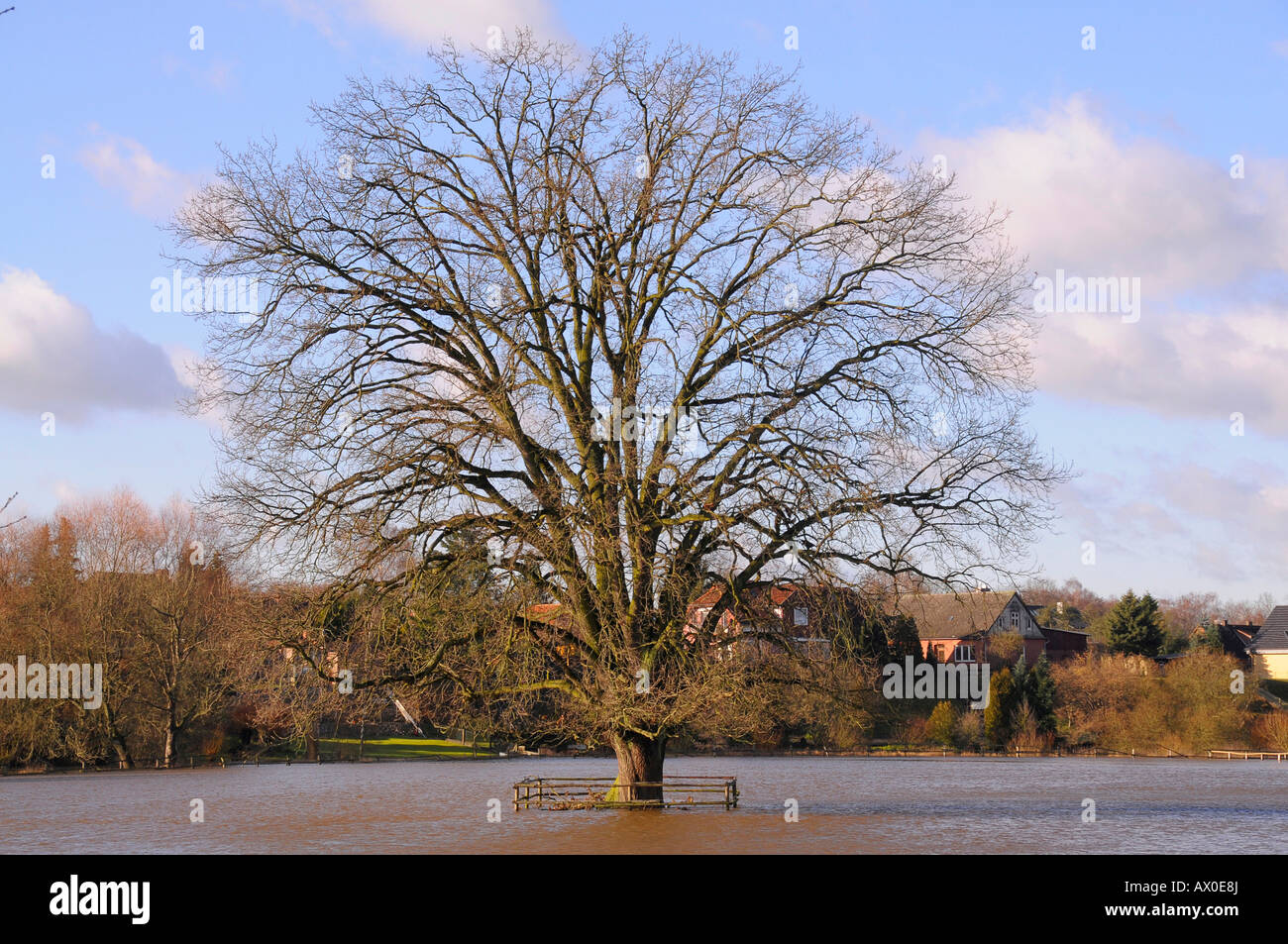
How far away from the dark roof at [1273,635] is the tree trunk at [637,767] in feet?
233

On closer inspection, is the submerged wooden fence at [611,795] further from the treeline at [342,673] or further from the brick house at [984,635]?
the brick house at [984,635]

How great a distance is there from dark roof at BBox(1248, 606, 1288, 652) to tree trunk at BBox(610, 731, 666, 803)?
233 ft

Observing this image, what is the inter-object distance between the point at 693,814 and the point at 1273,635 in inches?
2843

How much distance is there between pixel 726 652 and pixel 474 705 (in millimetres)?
4977

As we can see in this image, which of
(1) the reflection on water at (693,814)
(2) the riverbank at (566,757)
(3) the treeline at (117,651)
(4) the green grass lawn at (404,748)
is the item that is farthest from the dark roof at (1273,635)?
(3) the treeline at (117,651)

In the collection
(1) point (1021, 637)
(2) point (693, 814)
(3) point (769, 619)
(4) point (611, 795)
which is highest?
(3) point (769, 619)

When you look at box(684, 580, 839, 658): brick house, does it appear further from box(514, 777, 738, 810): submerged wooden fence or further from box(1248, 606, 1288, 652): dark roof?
box(1248, 606, 1288, 652): dark roof

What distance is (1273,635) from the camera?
84625mm

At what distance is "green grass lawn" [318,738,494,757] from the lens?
184 ft

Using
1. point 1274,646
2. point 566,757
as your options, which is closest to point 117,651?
point 566,757

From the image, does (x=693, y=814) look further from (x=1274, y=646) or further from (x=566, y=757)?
(x=1274, y=646)

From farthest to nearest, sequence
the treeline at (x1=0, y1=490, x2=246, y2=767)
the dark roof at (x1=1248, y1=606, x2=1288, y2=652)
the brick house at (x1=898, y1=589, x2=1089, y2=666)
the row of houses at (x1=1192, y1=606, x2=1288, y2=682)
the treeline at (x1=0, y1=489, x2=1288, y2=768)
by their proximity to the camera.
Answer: the dark roof at (x1=1248, y1=606, x2=1288, y2=652) < the row of houses at (x1=1192, y1=606, x2=1288, y2=682) < the brick house at (x1=898, y1=589, x2=1089, y2=666) < the treeline at (x1=0, y1=490, x2=246, y2=767) < the treeline at (x1=0, y1=489, x2=1288, y2=768)

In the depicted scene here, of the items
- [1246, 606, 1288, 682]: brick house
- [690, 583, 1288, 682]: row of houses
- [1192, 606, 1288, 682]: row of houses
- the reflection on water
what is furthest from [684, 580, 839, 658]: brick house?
[1246, 606, 1288, 682]: brick house
